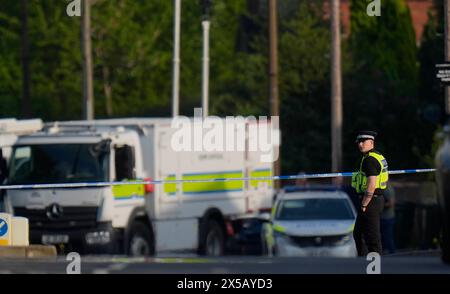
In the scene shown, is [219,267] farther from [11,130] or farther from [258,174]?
[258,174]

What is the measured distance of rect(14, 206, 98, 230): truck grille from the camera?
2402 cm

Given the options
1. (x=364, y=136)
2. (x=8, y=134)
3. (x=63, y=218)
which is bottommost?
(x=63, y=218)

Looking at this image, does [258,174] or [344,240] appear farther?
[258,174]

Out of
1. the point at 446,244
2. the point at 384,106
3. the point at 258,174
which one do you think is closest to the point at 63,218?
the point at 258,174

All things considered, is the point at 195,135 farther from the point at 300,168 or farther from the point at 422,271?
the point at 300,168

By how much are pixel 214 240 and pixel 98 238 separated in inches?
→ 139

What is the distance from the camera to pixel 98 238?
941 inches

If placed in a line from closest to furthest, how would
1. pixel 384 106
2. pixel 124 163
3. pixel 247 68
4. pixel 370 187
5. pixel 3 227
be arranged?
pixel 370 187 → pixel 3 227 → pixel 124 163 → pixel 384 106 → pixel 247 68

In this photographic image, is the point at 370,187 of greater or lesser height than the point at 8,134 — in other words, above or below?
below

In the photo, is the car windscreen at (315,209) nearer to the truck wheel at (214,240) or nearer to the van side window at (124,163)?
the truck wheel at (214,240)

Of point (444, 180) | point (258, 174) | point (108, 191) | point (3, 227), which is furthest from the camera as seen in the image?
point (258, 174)

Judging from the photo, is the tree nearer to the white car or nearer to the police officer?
the white car

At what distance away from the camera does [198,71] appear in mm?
57000
